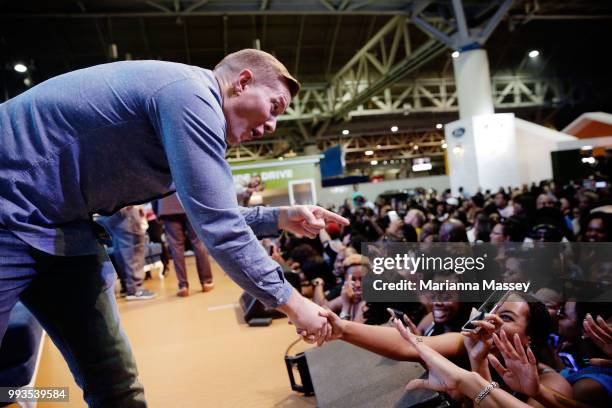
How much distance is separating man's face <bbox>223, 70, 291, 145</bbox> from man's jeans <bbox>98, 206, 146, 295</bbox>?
398 centimetres

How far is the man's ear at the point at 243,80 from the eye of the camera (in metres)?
1.25

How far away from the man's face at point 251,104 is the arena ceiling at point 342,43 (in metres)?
8.55

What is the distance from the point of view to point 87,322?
4.20ft

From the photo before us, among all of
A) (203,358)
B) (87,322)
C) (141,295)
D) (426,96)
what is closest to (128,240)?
(141,295)

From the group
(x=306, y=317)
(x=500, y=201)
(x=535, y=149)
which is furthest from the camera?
(x=535, y=149)

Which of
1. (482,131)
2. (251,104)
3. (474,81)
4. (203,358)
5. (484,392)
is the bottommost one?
(203,358)

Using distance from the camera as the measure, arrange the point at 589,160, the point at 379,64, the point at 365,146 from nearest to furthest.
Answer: the point at 589,160
the point at 379,64
the point at 365,146

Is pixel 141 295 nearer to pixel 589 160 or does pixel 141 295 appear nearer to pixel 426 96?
pixel 589 160

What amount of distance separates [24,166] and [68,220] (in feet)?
0.58

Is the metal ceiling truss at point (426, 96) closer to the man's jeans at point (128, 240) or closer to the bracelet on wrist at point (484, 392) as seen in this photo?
the man's jeans at point (128, 240)

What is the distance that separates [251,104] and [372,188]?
16458 mm

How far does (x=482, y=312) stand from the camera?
160 centimetres

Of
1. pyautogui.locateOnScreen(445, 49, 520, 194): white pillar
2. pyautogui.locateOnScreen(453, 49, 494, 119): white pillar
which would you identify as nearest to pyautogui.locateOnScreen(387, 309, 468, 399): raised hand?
pyautogui.locateOnScreen(445, 49, 520, 194): white pillar

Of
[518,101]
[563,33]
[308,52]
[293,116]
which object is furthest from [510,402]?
[518,101]
